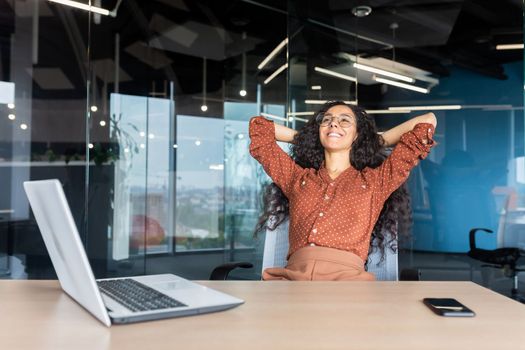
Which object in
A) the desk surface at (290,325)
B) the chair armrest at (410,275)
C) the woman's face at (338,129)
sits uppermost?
the woman's face at (338,129)

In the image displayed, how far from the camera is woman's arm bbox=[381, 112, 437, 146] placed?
2.14 m

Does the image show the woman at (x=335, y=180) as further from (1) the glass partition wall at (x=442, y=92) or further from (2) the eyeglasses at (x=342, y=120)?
(1) the glass partition wall at (x=442, y=92)

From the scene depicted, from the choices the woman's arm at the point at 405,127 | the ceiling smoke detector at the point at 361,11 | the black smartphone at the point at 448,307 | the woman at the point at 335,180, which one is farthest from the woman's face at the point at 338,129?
the ceiling smoke detector at the point at 361,11

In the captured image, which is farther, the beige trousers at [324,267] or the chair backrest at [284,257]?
the chair backrest at [284,257]

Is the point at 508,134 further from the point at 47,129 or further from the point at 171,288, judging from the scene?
the point at 47,129

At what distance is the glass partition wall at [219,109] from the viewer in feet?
13.8

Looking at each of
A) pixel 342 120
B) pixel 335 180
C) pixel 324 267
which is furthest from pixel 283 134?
pixel 324 267

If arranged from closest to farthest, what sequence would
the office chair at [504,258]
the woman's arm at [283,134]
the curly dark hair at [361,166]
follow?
1. the curly dark hair at [361,166]
2. the woman's arm at [283,134]
3. the office chair at [504,258]

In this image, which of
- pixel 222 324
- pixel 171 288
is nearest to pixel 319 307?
pixel 222 324

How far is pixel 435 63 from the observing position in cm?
476

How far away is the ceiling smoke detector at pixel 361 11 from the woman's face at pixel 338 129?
9.14 feet

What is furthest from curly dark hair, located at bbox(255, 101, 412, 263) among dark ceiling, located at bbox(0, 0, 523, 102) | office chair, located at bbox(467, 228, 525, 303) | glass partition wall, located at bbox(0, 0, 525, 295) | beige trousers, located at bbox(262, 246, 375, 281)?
office chair, located at bbox(467, 228, 525, 303)

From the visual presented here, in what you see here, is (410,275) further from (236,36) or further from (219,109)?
(236,36)

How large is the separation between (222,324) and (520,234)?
156 inches
